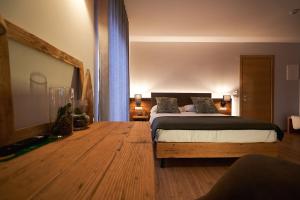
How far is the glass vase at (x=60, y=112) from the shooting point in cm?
94

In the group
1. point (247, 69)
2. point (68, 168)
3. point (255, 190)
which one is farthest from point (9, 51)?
point (247, 69)

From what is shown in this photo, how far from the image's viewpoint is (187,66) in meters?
4.78

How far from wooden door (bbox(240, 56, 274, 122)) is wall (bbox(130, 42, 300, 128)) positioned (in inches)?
9.3

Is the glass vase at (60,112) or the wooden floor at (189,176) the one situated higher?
the glass vase at (60,112)

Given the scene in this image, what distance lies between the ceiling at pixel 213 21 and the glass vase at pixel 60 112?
2470 mm

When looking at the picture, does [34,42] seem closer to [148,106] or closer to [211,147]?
[211,147]

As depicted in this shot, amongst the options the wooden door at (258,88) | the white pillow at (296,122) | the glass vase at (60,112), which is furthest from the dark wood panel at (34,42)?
the white pillow at (296,122)

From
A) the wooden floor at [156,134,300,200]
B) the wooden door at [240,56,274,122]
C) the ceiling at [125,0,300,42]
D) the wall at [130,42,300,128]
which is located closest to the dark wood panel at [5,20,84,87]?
the wooden floor at [156,134,300,200]

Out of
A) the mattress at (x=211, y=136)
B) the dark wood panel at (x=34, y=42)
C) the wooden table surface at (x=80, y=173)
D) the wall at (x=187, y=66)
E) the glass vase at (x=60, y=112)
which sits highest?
the wall at (x=187, y=66)

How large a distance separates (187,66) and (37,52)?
4204mm

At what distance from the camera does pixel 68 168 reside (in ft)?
1.69

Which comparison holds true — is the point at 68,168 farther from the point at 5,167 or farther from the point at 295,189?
the point at 295,189

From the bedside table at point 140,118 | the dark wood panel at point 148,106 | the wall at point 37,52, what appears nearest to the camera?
the wall at point 37,52

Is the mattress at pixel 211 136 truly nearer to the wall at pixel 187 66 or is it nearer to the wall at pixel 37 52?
the wall at pixel 37 52
